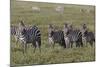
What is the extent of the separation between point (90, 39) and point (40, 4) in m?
0.81

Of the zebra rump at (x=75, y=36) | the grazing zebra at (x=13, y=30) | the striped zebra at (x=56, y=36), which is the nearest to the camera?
the grazing zebra at (x=13, y=30)

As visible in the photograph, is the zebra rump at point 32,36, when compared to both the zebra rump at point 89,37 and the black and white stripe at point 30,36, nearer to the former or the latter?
the black and white stripe at point 30,36

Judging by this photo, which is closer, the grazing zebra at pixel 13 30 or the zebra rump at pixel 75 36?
the grazing zebra at pixel 13 30

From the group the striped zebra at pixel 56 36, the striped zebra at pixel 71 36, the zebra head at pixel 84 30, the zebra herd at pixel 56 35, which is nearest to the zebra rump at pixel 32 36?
the zebra herd at pixel 56 35

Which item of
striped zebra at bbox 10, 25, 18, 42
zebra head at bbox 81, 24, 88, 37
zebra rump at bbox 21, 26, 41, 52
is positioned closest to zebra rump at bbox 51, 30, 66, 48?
zebra rump at bbox 21, 26, 41, 52

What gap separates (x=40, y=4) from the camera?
8.65 ft

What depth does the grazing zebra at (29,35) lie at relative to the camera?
2539 mm

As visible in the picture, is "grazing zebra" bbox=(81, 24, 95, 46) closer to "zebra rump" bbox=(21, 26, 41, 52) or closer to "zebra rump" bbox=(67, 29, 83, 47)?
"zebra rump" bbox=(67, 29, 83, 47)

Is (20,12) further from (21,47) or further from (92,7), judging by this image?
(92,7)

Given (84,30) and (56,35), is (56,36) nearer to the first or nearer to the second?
(56,35)

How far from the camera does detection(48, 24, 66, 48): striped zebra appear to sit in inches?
106

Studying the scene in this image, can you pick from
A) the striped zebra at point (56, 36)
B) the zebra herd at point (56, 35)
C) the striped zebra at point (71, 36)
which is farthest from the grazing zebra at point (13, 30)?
the striped zebra at point (71, 36)

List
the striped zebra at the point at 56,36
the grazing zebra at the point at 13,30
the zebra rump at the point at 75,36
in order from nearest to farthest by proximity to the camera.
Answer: the grazing zebra at the point at 13,30, the striped zebra at the point at 56,36, the zebra rump at the point at 75,36

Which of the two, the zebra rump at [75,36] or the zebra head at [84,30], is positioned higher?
the zebra head at [84,30]
